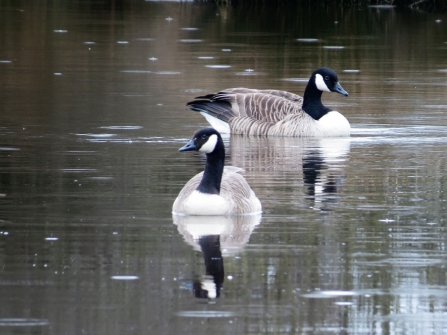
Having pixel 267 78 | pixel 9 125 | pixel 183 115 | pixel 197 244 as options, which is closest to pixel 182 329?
pixel 197 244

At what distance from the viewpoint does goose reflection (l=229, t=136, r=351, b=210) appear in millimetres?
11023

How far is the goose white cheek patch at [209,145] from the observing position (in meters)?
9.63

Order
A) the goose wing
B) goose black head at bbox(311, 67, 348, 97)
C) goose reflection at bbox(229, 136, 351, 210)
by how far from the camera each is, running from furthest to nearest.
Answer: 1. goose black head at bbox(311, 67, 348, 97)
2. the goose wing
3. goose reflection at bbox(229, 136, 351, 210)

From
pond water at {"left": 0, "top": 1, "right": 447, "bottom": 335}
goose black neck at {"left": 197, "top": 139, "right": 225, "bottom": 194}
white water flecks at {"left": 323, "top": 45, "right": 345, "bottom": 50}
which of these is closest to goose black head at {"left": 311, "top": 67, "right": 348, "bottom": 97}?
pond water at {"left": 0, "top": 1, "right": 447, "bottom": 335}

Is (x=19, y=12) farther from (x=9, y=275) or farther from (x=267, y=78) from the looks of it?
(x=9, y=275)

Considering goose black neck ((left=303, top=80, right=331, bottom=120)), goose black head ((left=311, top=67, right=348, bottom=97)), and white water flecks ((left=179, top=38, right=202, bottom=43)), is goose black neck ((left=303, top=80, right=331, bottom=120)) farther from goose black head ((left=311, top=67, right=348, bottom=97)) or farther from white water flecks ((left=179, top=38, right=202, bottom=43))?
white water flecks ((left=179, top=38, right=202, bottom=43))

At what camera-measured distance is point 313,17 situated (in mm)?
39156

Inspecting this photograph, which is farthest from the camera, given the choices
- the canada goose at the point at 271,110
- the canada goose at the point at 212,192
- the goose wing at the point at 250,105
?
the goose wing at the point at 250,105

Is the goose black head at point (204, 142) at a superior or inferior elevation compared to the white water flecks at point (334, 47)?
inferior

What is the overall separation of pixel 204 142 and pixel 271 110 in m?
6.49

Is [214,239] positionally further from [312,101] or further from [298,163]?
[312,101]

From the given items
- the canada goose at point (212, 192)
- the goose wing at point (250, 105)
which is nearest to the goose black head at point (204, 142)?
the canada goose at point (212, 192)

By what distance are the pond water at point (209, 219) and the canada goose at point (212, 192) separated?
0.15m

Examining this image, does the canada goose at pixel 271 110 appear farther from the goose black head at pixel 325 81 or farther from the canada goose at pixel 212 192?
the canada goose at pixel 212 192
